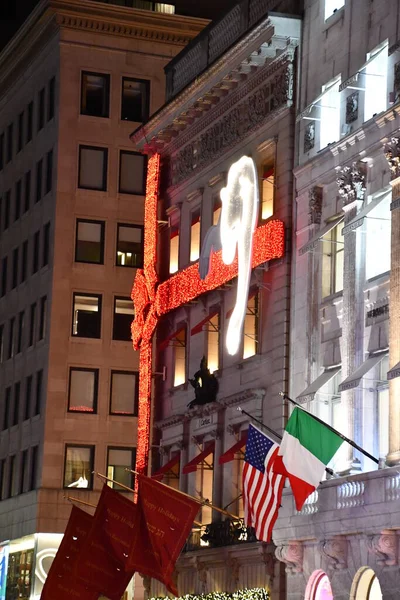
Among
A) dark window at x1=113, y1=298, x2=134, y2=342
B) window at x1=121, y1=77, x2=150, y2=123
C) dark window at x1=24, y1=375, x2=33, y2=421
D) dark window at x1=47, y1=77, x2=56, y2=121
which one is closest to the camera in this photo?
dark window at x1=113, y1=298, x2=134, y2=342

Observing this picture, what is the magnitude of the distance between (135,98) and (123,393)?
48.7 feet

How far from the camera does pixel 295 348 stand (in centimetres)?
4625

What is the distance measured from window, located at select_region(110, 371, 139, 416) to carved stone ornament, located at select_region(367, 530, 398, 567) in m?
36.6

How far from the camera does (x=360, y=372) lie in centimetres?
4059

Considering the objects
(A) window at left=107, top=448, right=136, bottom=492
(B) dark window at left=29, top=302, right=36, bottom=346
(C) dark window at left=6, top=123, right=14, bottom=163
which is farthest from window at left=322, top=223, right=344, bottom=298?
(C) dark window at left=6, top=123, right=14, bottom=163

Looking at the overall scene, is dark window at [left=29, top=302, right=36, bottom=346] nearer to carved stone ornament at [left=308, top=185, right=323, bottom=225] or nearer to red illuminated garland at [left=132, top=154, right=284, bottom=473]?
red illuminated garland at [left=132, top=154, right=284, bottom=473]

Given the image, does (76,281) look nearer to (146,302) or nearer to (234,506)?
(146,302)

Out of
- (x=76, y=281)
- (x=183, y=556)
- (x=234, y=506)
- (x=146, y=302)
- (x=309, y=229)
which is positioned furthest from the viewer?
(x=76, y=281)

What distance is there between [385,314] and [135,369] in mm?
35704

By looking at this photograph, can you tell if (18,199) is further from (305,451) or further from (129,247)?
(305,451)

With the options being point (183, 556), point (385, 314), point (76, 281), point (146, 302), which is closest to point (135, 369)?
point (76, 281)

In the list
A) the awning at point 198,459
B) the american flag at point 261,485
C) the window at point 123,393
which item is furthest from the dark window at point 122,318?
the american flag at point 261,485

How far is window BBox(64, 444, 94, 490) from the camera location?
7288 centimetres

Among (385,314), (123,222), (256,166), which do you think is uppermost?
(123,222)
